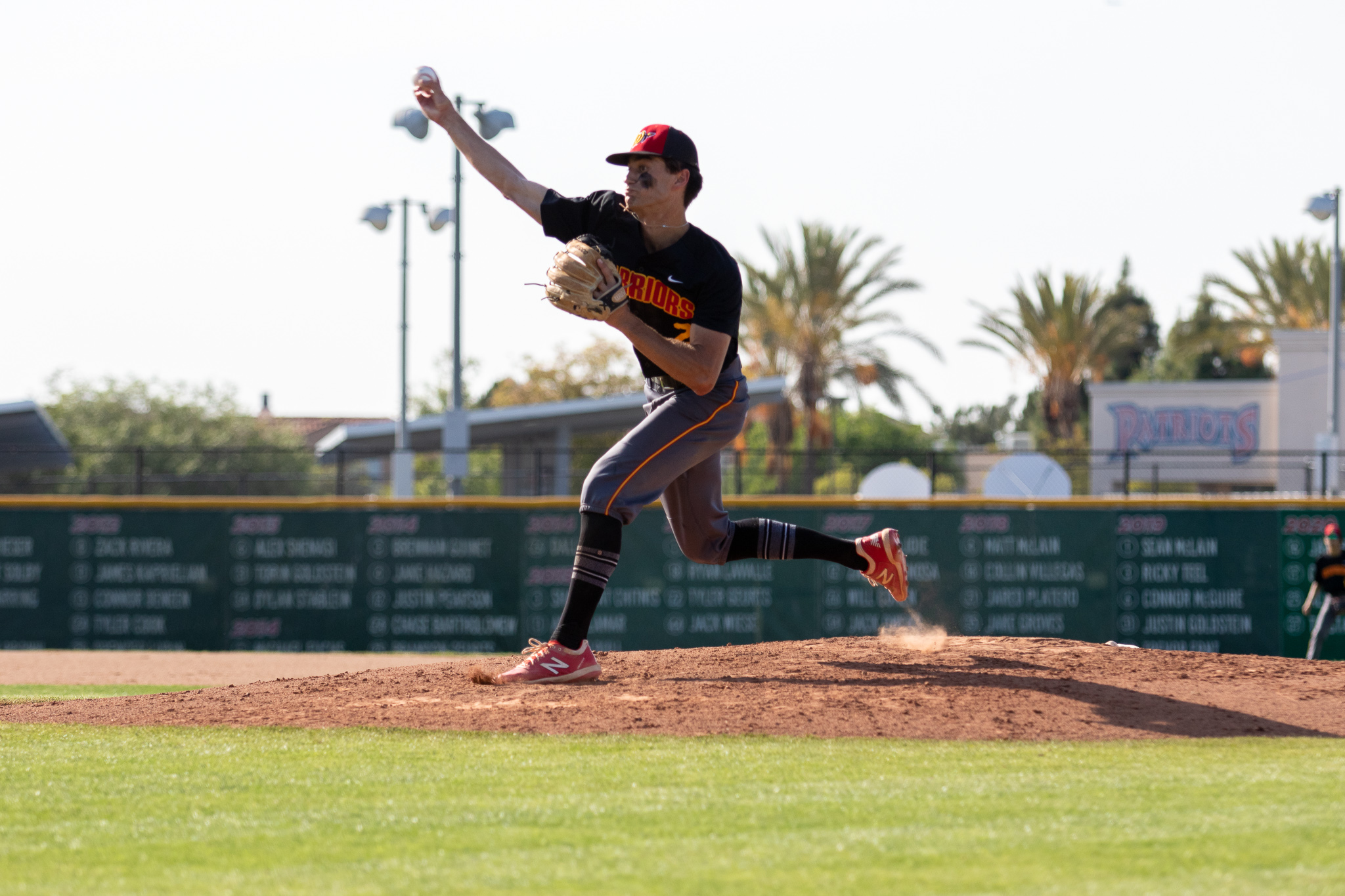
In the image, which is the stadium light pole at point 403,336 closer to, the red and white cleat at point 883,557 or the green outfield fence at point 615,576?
the green outfield fence at point 615,576

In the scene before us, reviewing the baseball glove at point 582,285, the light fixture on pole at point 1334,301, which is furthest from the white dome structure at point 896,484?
the baseball glove at point 582,285

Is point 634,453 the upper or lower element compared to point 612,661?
upper

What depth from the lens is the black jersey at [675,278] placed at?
17.0 ft

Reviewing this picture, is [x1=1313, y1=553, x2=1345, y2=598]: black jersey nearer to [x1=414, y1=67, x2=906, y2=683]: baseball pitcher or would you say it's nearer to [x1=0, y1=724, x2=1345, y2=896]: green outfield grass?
[x1=0, y1=724, x2=1345, y2=896]: green outfield grass

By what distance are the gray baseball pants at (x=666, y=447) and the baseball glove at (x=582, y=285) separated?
537 millimetres

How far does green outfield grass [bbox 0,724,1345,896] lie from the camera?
112 inches

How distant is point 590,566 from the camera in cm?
525

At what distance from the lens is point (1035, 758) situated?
417 cm

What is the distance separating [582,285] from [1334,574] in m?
10.1

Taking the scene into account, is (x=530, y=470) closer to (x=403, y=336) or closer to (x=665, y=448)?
(x=403, y=336)

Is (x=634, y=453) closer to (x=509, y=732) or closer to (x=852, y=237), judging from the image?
(x=509, y=732)

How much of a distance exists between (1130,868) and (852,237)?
2751 cm

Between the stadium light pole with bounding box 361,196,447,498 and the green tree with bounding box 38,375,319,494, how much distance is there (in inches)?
603

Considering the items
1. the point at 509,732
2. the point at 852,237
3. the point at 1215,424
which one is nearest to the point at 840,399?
the point at 852,237
